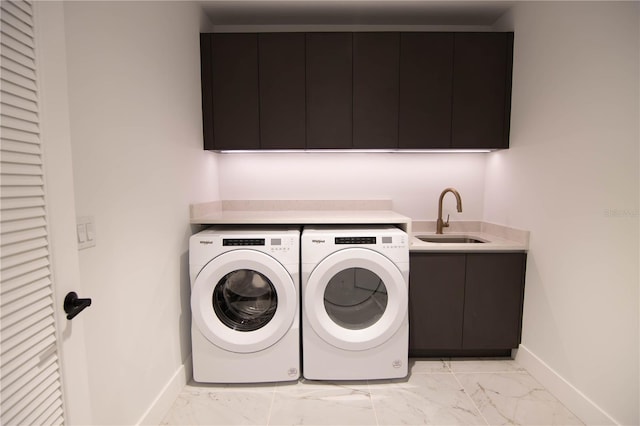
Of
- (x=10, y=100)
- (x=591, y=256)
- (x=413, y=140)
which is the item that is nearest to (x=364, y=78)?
(x=413, y=140)

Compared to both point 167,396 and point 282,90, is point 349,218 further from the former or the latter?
point 167,396

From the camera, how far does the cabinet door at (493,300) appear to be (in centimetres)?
191

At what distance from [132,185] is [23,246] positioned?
671 millimetres

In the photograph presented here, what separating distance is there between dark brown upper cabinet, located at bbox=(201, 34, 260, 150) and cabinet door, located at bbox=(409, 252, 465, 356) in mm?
1451

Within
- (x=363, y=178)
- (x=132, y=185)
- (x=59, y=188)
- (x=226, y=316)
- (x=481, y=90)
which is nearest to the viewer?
(x=59, y=188)

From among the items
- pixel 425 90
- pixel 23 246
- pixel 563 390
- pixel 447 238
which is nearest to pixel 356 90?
pixel 425 90

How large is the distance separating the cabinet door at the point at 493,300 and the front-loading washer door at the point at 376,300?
542 mm

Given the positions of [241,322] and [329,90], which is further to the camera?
[329,90]

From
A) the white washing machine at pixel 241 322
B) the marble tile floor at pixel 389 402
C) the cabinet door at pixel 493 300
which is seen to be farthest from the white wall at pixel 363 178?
the marble tile floor at pixel 389 402

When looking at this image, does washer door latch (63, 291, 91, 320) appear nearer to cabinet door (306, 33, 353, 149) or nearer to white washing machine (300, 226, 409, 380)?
white washing machine (300, 226, 409, 380)

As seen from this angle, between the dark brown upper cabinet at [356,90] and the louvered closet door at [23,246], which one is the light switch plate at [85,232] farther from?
the dark brown upper cabinet at [356,90]

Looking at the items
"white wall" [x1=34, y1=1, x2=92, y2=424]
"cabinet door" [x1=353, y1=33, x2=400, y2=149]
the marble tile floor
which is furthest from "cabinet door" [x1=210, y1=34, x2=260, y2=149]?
the marble tile floor

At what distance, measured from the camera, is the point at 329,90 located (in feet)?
6.84

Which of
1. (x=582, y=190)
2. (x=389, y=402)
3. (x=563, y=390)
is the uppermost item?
(x=582, y=190)
